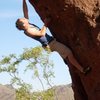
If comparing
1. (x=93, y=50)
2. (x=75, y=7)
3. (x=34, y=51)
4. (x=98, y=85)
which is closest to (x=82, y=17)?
(x=75, y=7)

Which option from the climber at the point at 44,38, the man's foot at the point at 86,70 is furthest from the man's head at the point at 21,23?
the man's foot at the point at 86,70

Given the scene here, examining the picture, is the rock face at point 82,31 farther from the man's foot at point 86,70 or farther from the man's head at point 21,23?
the man's head at point 21,23

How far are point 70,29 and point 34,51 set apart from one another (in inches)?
1106

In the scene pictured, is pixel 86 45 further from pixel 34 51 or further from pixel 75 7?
pixel 34 51

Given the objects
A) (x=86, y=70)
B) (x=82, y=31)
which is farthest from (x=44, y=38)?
(x=86, y=70)

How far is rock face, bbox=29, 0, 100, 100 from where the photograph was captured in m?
8.73

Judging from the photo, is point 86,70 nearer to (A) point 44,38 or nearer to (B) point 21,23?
(A) point 44,38

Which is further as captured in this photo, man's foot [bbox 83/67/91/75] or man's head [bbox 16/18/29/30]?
man's head [bbox 16/18/29/30]

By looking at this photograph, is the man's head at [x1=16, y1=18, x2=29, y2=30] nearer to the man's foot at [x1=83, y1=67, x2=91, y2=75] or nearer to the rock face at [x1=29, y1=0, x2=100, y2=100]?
the rock face at [x1=29, y1=0, x2=100, y2=100]

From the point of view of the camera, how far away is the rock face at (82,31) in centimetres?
873

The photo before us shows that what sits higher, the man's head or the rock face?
the man's head

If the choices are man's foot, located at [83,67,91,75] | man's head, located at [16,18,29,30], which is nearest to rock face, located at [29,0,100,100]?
man's foot, located at [83,67,91,75]

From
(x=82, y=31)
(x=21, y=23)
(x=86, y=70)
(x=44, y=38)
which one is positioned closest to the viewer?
(x=86, y=70)

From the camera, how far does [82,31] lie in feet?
29.2
